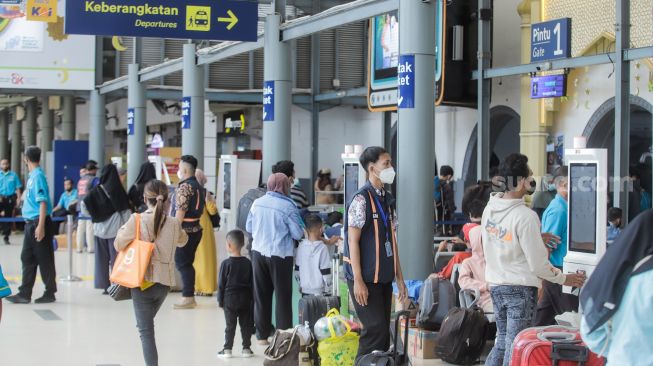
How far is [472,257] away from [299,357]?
178cm

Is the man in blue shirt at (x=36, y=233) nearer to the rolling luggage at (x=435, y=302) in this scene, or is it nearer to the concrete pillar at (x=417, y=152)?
the concrete pillar at (x=417, y=152)

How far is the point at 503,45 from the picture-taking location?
18.1 meters

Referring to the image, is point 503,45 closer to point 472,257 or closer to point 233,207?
point 233,207

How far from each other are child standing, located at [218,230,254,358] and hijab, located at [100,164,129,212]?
13.5 ft

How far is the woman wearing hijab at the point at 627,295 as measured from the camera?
11.0ft

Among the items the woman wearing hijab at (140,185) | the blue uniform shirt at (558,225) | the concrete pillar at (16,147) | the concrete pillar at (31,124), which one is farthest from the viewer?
the concrete pillar at (16,147)

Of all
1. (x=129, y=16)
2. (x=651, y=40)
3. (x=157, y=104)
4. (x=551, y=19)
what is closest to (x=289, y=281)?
(x=129, y=16)

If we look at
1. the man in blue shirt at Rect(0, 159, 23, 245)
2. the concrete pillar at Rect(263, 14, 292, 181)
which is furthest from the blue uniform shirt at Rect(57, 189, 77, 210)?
the concrete pillar at Rect(263, 14, 292, 181)

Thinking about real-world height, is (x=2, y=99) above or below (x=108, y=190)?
above

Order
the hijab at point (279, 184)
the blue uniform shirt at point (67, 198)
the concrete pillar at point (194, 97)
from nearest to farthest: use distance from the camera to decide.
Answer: the hijab at point (279, 184) → the concrete pillar at point (194, 97) → the blue uniform shirt at point (67, 198)

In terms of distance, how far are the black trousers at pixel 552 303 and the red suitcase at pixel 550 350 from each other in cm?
177

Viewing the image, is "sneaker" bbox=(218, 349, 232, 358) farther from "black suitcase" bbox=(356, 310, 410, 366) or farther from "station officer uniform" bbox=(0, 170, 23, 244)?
"station officer uniform" bbox=(0, 170, 23, 244)

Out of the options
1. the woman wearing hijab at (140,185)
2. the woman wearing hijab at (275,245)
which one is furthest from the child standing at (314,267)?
the woman wearing hijab at (140,185)

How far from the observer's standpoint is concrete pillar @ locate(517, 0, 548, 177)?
54.3 feet
